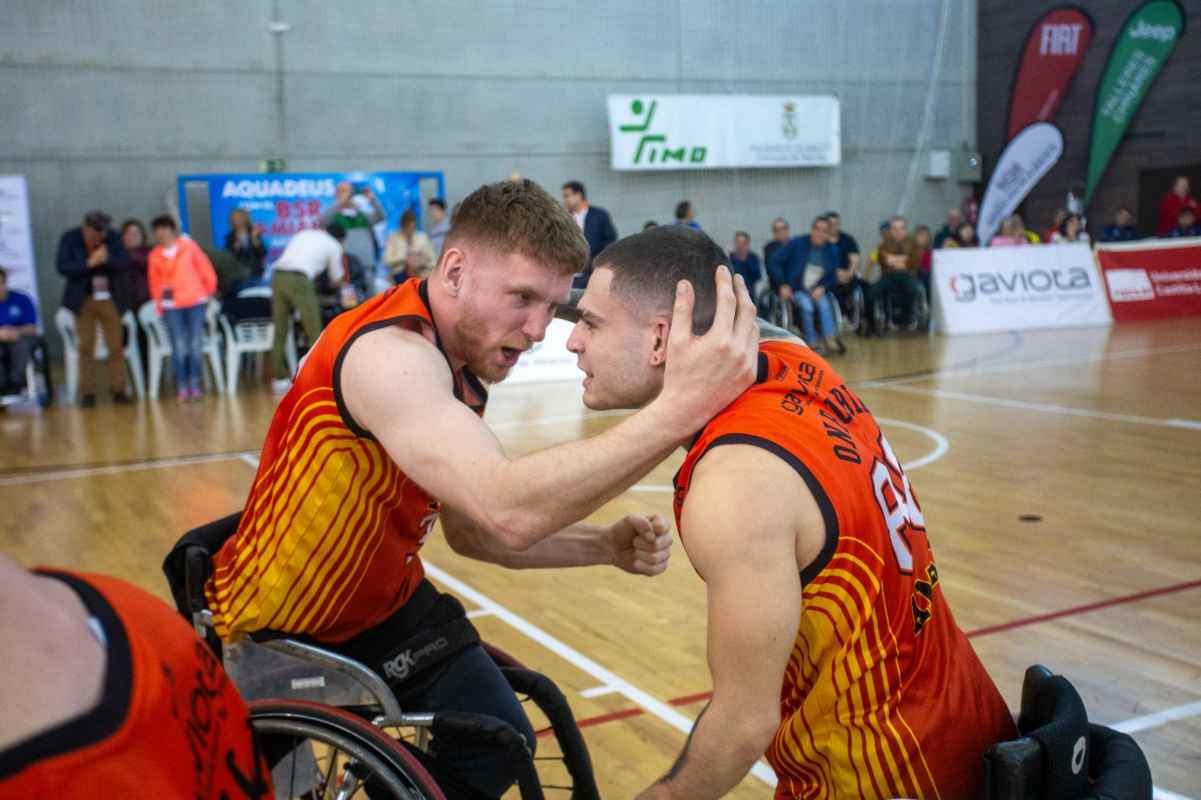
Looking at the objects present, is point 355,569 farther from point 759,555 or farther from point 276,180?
point 276,180

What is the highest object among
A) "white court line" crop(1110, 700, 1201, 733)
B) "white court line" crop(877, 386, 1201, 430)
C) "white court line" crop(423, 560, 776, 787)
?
"white court line" crop(877, 386, 1201, 430)

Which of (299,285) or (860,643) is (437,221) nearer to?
(299,285)

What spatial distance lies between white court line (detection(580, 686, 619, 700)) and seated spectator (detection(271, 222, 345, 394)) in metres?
7.63

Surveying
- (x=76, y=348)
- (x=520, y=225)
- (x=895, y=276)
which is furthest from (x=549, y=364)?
(x=520, y=225)

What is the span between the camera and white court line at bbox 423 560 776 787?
11.2 ft

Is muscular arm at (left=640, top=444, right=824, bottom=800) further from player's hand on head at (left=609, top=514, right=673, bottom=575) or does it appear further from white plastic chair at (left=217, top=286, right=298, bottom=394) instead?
white plastic chair at (left=217, top=286, right=298, bottom=394)

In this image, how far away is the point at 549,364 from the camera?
1120 centimetres

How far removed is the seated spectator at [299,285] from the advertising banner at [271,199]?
8.50 ft

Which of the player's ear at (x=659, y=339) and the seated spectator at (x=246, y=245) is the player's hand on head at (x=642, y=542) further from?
the seated spectator at (x=246, y=245)

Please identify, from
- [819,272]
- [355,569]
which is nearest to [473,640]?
[355,569]

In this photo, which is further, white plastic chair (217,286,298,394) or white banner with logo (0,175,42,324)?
white banner with logo (0,175,42,324)

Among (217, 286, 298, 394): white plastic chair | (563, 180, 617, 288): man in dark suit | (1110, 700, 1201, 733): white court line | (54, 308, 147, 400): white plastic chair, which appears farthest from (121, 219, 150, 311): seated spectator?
(1110, 700, 1201, 733): white court line

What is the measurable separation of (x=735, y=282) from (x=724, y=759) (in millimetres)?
708

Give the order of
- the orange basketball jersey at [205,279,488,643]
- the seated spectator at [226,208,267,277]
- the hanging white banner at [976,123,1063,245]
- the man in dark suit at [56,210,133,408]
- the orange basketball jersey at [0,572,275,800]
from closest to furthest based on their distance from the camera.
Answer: the orange basketball jersey at [0,572,275,800] < the orange basketball jersey at [205,279,488,643] < the man in dark suit at [56,210,133,408] < the seated spectator at [226,208,267,277] < the hanging white banner at [976,123,1063,245]
